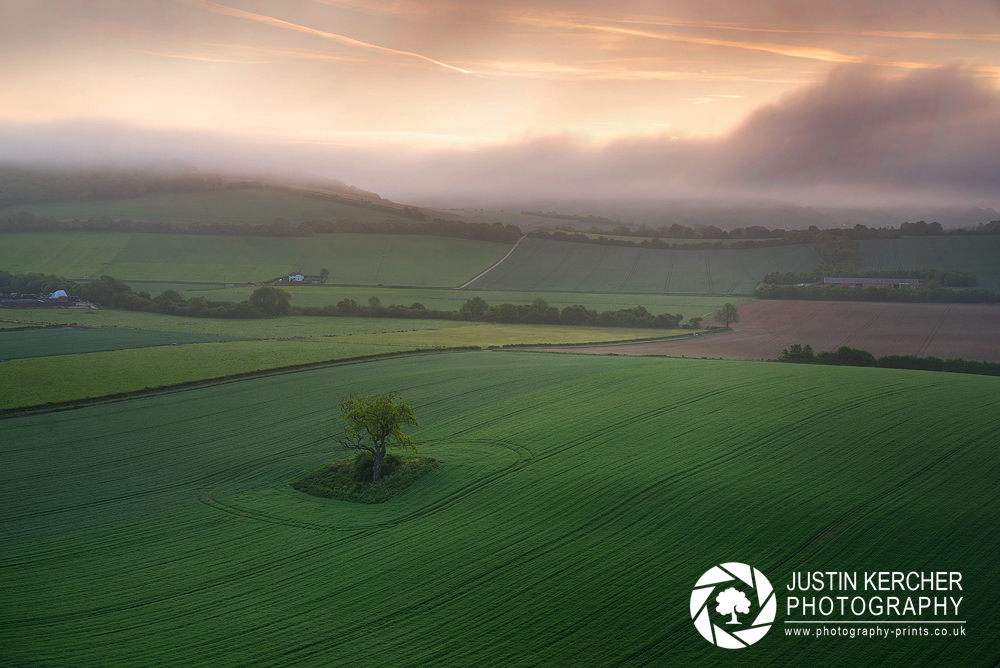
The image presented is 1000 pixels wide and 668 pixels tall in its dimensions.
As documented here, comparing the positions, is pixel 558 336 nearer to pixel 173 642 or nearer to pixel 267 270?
pixel 173 642

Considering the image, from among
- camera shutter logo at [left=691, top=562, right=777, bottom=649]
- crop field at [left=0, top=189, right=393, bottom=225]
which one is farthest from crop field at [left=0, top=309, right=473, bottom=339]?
crop field at [left=0, top=189, right=393, bottom=225]

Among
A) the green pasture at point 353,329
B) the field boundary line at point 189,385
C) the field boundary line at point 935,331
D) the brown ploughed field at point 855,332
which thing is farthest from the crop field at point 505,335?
the field boundary line at point 935,331

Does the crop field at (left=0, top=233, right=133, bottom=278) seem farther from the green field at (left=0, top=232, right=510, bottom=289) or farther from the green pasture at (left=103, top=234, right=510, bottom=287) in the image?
the green pasture at (left=103, top=234, right=510, bottom=287)

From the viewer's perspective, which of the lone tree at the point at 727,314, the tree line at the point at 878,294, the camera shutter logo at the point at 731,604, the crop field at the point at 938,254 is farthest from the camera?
the crop field at the point at 938,254

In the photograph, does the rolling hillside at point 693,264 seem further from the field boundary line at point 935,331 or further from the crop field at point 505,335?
the crop field at point 505,335

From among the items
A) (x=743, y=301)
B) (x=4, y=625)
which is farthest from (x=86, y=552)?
(x=743, y=301)
